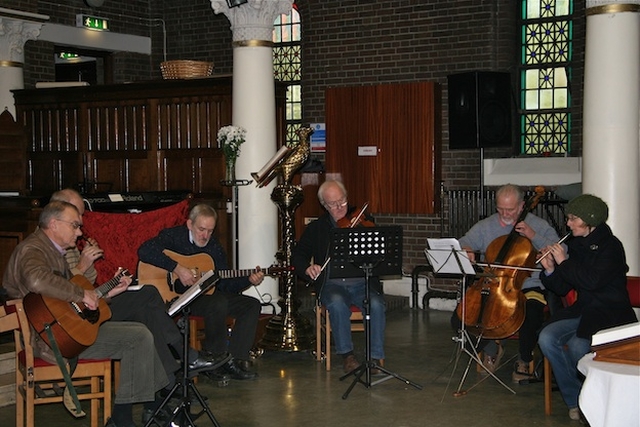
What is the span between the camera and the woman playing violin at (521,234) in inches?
287

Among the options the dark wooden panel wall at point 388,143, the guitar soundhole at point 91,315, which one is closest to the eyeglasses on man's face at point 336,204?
the guitar soundhole at point 91,315

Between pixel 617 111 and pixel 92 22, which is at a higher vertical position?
pixel 92 22

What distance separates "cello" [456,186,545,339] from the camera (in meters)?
6.88

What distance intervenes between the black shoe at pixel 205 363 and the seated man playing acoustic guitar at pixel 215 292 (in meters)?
0.17

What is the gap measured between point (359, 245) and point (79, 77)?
8.00 metres

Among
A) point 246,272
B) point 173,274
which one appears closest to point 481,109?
point 246,272

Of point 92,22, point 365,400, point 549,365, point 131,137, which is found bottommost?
point 365,400

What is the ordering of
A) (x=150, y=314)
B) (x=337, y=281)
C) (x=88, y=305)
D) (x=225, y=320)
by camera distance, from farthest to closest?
1. (x=337, y=281)
2. (x=225, y=320)
3. (x=150, y=314)
4. (x=88, y=305)

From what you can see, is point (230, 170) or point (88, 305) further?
point (230, 170)

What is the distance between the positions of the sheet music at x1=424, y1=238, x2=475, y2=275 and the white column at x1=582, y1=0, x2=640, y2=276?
172cm

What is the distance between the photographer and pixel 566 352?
656 cm

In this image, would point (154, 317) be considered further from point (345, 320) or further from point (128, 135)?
point (128, 135)

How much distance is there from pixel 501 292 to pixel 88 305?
290cm

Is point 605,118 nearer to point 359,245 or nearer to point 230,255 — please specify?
point 359,245
